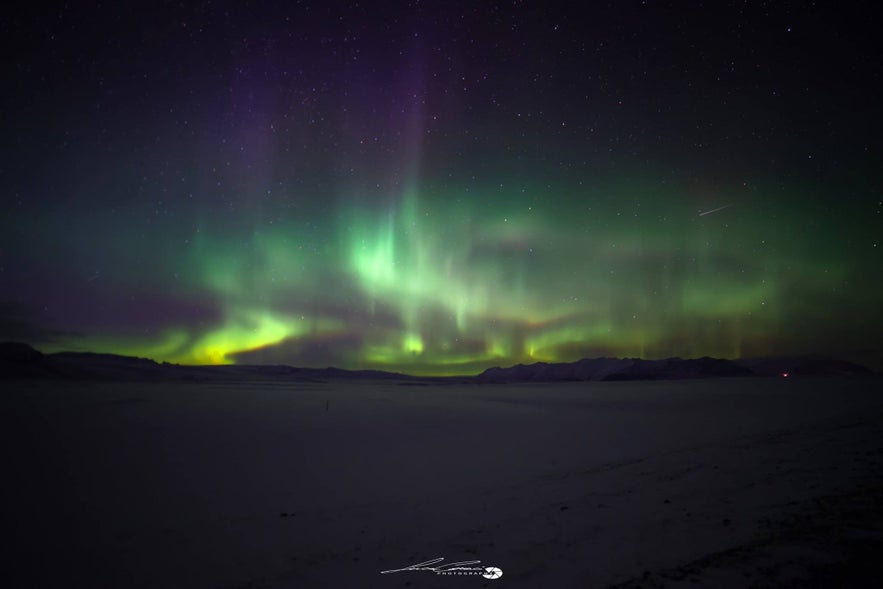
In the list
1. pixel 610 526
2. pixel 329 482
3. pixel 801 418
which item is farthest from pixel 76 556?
pixel 801 418

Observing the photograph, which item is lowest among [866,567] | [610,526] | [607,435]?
[607,435]

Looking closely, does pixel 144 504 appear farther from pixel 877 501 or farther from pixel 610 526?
pixel 877 501

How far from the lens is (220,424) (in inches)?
773

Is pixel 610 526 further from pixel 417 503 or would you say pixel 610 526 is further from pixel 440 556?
pixel 417 503

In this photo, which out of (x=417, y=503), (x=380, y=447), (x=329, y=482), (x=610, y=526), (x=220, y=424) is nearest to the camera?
(x=610, y=526)

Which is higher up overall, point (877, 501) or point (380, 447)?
point (877, 501)

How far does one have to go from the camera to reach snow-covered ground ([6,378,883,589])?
217 inches

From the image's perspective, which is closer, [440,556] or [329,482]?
[440,556]

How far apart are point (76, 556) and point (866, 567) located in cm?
1156

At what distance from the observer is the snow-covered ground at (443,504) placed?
5.50 metres

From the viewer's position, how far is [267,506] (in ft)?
30.2

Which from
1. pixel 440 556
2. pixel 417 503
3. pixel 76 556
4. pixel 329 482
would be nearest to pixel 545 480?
pixel 417 503

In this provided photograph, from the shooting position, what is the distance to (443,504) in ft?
29.0

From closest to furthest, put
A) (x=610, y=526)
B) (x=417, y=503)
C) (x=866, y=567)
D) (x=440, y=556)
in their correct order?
(x=866, y=567), (x=440, y=556), (x=610, y=526), (x=417, y=503)
